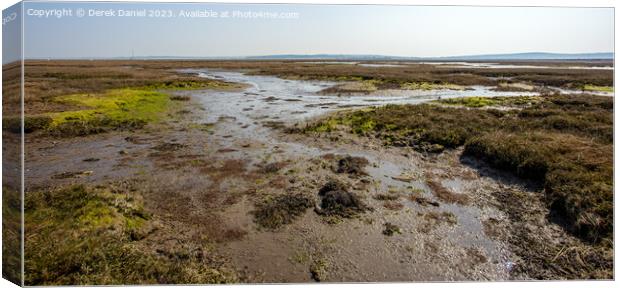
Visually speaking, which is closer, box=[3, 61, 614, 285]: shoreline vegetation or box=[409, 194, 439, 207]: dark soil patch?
box=[3, 61, 614, 285]: shoreline vegetation

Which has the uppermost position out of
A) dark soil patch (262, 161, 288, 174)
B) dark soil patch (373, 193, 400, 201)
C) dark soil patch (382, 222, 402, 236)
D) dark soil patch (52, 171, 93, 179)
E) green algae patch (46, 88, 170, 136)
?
green algae patch (46, 88, 170, 136)

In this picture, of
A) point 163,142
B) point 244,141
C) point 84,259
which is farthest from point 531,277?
point 163,142

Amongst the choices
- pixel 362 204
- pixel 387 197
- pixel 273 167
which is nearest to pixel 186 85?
pixel 273 167

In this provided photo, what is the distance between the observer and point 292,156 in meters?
16.2

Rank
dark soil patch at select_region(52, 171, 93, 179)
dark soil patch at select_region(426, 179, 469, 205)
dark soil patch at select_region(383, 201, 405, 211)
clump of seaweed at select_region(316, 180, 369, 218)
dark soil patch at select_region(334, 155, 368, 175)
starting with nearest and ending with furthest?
clump of seaweed at select_region(316, 180, 369, 218) → dark soil patch at select_region(383, 201, 405, 211) → dark soil patch at select_region(426, 179, 469, 205) → dark soil patch at select_region(52, 171, 93, 179) → dark soil patch at select_region(334, 155, 368, 175)

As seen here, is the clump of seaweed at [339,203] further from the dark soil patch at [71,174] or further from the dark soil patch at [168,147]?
the dark soil patch at [71,174]

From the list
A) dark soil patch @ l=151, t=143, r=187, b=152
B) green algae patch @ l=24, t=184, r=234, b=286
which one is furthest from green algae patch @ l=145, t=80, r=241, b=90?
green algae patch @ l=24, t=184, r=234, b=286

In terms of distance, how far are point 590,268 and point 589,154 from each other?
18.0ft

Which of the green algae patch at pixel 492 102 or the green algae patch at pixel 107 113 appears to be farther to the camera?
the green algae patch at pixel 492 102

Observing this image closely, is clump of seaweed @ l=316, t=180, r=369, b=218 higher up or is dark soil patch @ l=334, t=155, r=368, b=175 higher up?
dark soil patch @ l=334, t=155, r=368, b=175

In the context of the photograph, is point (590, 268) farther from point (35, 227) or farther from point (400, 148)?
point (35, 227)

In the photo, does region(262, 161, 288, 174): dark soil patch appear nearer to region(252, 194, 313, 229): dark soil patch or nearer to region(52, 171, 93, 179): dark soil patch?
region(252, 194, 313, 229): dark soil patch

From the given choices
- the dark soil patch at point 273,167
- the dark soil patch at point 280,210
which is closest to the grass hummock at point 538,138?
the dark soil patch at point 273,167

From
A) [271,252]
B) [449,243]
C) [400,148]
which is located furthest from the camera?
[400,148]
